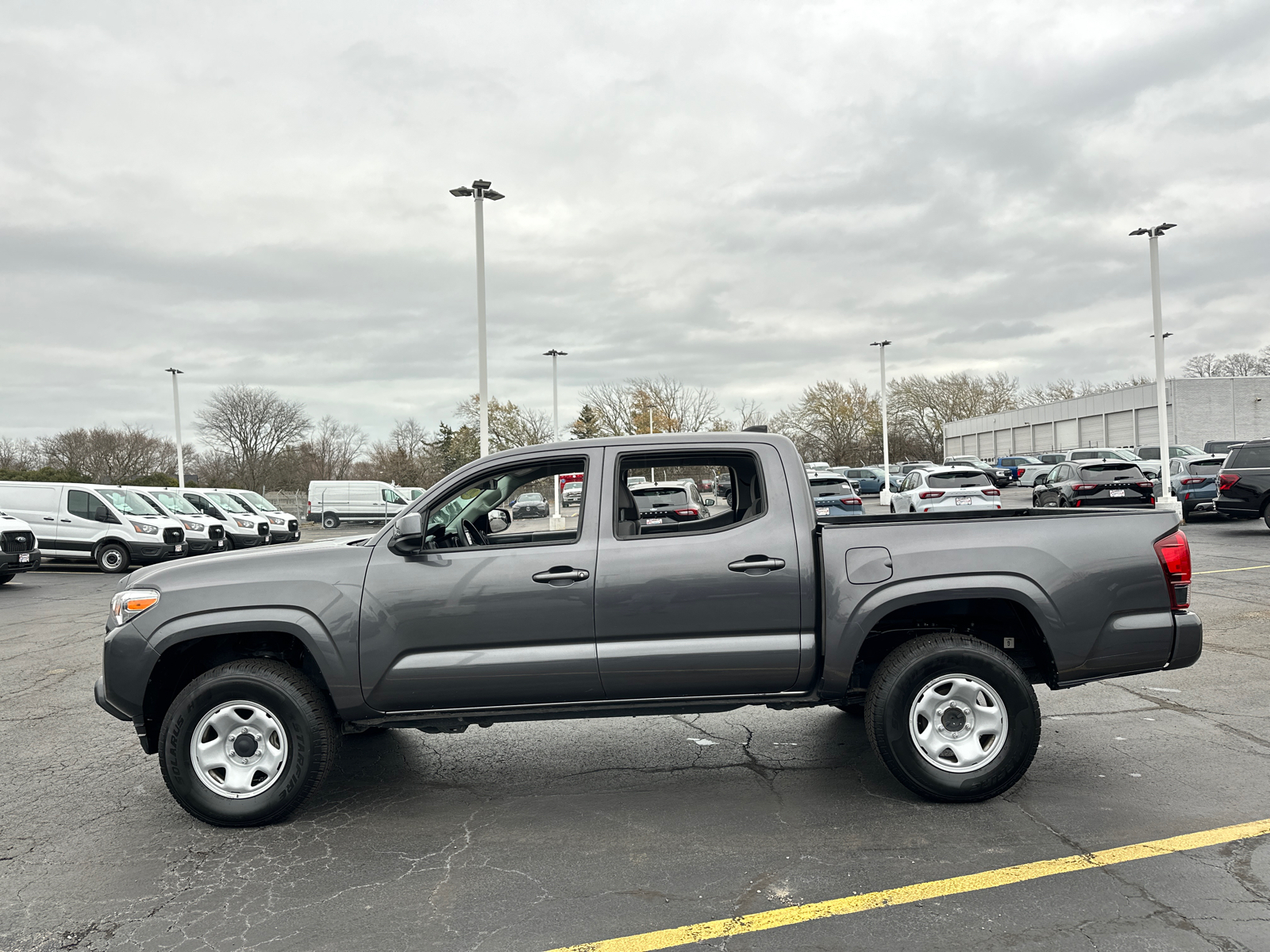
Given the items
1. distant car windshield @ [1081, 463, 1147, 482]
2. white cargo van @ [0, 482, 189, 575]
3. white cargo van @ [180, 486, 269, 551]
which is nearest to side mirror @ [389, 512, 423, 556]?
white cargo van @ [0, 482, 189, 575]

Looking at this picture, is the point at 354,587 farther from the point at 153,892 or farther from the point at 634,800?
the point at 634,800

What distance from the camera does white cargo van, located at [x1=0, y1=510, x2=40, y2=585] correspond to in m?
15.6

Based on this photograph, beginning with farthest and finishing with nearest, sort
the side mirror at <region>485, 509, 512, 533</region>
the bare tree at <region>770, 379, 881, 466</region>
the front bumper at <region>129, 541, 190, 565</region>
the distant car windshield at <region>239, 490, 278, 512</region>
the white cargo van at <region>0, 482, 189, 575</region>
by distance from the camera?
the bare tree at <region>770, 379, 881, 466</region> → the distant car windshield at <region>239, 490, 278, 512</region> → the front bumper at <region>129, 541, 190, 565</region> → the white cargo van at <region>0, 482, 189, 575</region> → the side mirror at <region>485, 509, 512, 533</region>

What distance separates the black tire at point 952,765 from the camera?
4.34 meters

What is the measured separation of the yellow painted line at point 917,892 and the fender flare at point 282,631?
181 centimetres

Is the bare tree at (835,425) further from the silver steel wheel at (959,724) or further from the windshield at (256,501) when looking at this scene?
the silver steel wheel at (959,724)

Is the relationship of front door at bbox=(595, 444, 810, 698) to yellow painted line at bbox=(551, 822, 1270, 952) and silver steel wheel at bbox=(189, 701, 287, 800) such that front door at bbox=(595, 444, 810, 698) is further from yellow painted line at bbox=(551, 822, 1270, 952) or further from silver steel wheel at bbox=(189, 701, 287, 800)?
silver steel wheel at bbox=(189, 701, 287, 800)

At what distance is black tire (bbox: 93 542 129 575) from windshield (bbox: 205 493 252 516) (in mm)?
7099

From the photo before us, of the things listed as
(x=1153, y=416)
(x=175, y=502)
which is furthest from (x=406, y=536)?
(x=1153, y=416)

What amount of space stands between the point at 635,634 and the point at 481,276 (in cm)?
2059

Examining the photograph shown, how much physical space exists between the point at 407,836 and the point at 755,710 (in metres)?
2.95

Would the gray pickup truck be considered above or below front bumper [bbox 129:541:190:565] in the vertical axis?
above

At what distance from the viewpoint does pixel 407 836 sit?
4.21 meters

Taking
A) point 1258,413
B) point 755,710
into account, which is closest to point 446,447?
point 1258,413
